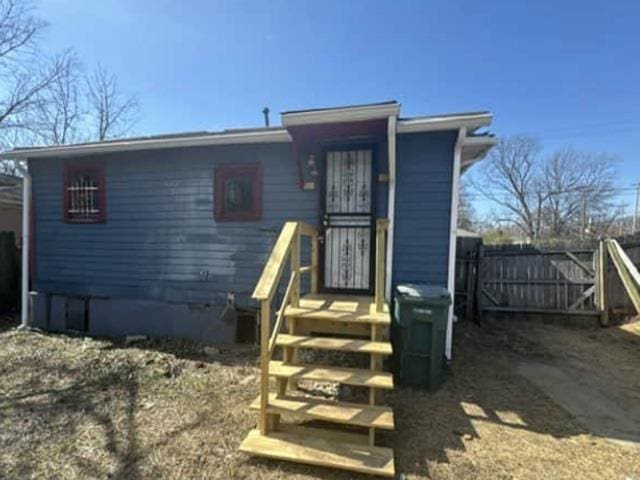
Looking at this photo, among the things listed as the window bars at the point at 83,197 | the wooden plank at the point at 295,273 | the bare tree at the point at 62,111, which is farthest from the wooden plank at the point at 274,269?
the bare tree at the point at 62,111

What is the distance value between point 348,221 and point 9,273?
7.85 metres

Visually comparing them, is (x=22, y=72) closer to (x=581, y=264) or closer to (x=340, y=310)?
(x=340, y=310)

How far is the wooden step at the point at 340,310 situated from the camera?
3357mm

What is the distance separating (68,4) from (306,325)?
9523 mm

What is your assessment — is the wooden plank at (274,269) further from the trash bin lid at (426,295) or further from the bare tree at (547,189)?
the bare tree at (547,189)

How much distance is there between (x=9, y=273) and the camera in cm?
746

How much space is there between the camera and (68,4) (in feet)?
25.7

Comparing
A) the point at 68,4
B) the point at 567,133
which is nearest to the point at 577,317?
the point at 68,4

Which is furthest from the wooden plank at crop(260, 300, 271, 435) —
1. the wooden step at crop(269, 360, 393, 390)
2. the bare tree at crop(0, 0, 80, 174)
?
the bare tree at crop(0, 0, 80, 174)

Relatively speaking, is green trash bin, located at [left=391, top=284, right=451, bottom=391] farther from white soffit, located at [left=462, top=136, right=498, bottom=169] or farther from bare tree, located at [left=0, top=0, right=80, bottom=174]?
bare tree, located at [left=0, top=0, right=80, bottom=174]

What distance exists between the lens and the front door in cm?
477

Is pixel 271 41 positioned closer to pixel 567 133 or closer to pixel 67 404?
pixel 67 404

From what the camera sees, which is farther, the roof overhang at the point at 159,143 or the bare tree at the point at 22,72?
the bare tree at the point at 22,72

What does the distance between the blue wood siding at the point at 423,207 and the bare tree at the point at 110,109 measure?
63.5ft
